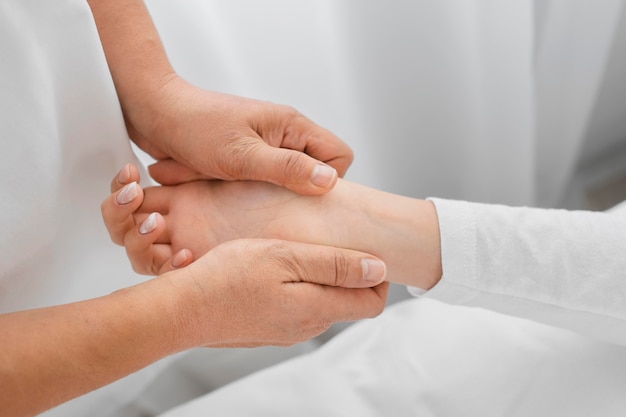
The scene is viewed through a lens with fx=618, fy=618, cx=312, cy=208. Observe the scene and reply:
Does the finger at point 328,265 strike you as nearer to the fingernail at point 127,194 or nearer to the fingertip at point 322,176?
the fingertip at point 322,176

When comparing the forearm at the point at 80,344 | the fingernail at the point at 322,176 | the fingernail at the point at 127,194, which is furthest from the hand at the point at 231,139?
the forearm at the point at 80,344

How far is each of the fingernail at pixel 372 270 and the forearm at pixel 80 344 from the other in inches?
9.2

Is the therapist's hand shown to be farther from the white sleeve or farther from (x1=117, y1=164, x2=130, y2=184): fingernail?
the white sleeve

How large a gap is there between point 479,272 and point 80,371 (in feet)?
1.61

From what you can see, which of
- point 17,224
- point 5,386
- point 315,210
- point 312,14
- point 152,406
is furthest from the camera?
point 152,406

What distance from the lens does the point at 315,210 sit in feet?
2.79

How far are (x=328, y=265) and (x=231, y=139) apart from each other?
0.71 ft

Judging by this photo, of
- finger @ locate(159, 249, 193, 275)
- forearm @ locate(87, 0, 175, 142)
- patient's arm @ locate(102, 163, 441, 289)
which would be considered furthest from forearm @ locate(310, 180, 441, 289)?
forearm @ locate(87, 0, 175, 142)

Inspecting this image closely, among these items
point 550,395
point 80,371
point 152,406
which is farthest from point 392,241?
point 152,406

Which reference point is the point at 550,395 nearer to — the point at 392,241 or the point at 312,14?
the point at 392,241

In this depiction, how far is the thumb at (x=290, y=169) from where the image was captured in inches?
31.6

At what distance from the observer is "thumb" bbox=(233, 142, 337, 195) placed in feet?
2.64

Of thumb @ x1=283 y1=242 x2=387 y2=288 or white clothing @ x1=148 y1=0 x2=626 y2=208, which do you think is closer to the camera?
thumb @ x1=283 y1=242 x2=387 y2=288

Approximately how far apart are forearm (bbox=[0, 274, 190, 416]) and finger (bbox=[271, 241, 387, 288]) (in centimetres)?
15
